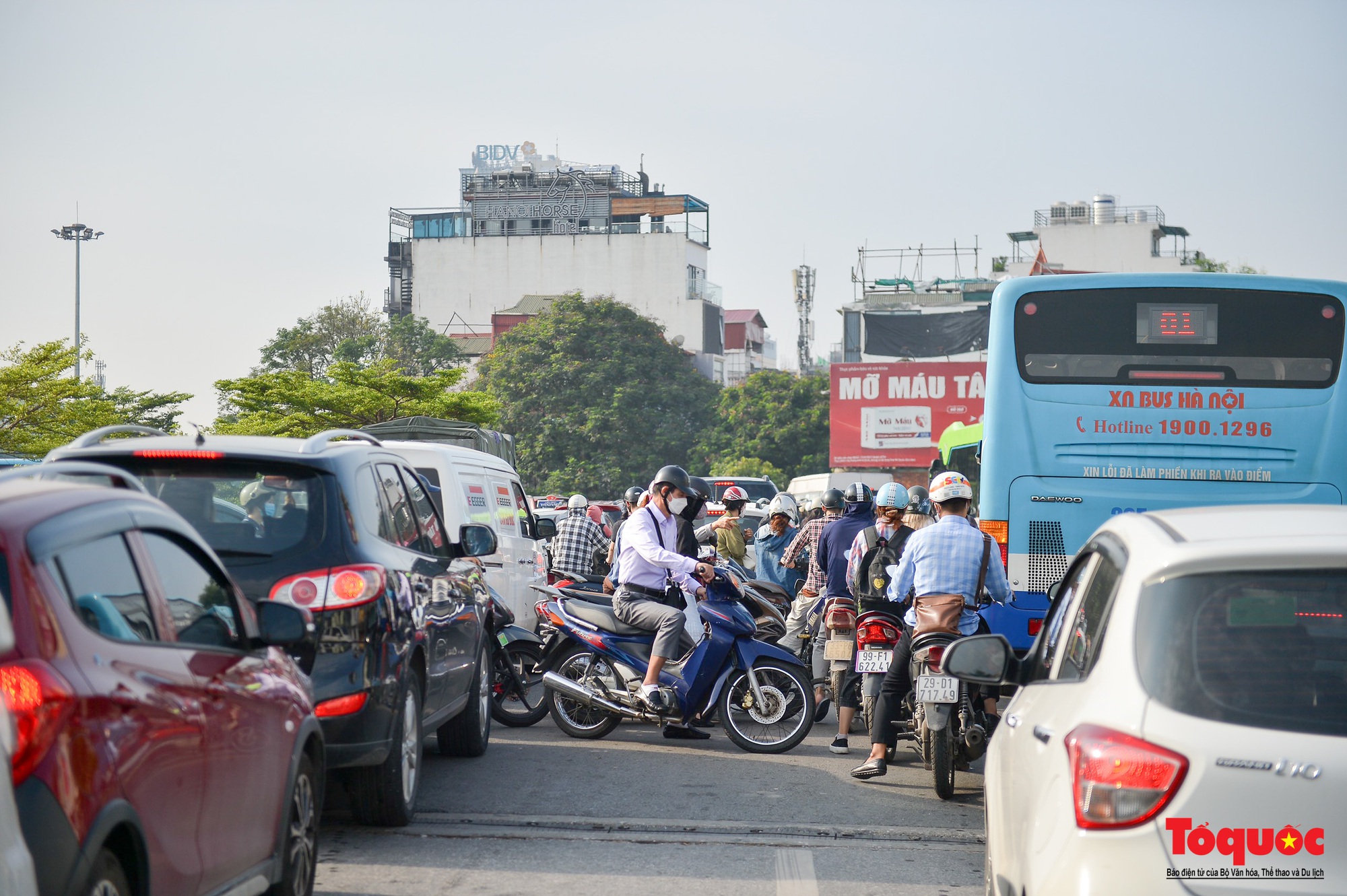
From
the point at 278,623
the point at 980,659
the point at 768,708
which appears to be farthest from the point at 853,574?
the point at 278,623

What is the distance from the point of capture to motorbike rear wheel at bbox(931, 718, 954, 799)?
25.0ft

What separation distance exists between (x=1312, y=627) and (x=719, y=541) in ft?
37.1

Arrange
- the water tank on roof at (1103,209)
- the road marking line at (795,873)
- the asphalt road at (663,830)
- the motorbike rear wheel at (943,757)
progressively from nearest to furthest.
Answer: the road marking line at (795,873), the asphalt road at (663,830), the motorbike rear wheel at (943,757), the water tank on roof at (1103,209)

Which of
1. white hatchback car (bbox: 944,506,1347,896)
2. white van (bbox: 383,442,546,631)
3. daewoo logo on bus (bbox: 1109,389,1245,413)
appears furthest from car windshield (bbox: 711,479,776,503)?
white hatchback car (bbox: 944,506,1347,896)

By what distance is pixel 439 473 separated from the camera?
1210 centimetres

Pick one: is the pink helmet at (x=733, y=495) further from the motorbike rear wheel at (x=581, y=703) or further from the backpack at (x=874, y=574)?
the backpack at (x=874, y=574)

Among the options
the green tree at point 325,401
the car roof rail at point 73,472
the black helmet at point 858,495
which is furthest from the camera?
the green tree at point 325,401

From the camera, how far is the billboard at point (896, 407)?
197 ft

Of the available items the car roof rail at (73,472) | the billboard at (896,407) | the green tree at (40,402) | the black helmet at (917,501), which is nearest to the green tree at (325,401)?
the green tree at (40,402)

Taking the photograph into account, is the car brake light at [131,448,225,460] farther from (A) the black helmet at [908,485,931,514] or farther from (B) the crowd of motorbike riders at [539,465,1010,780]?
(A) the black helmet at [908,485,931,514]

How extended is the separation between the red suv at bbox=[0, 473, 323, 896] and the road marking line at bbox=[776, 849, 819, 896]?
6.56 ft

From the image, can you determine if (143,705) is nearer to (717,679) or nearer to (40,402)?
(717,679)

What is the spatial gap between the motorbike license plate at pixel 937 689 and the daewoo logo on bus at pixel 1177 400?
3.31 metres

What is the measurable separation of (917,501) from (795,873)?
4637 millimetres
